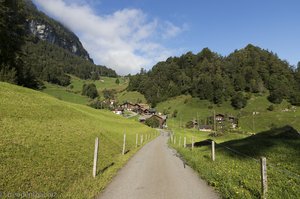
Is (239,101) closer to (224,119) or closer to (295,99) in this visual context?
(224,119)

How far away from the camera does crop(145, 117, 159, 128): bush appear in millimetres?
155775

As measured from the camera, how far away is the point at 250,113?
174875 millimetres

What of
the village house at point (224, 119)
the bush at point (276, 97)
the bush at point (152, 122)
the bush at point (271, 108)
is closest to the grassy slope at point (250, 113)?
the bush at point (271, 108)

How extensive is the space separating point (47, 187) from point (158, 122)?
150336mm

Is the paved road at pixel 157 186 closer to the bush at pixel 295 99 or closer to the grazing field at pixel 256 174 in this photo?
the grazing field at pixel 256 174

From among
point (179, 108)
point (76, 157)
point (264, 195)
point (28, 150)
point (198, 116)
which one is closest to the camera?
point (264, 195)

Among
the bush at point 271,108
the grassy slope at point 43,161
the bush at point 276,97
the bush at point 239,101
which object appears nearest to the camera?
the grassy slope at point 43,161

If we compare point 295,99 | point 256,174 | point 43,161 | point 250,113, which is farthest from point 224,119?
point 43,161

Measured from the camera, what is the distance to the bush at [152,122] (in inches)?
6133

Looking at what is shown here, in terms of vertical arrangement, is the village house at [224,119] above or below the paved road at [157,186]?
above

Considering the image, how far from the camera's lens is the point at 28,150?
51.7ft

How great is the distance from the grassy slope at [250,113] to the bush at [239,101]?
2.89 meters

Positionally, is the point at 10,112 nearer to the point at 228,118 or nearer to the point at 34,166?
the point at 34,166

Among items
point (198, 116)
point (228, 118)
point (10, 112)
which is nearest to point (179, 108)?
point (198, 116)
